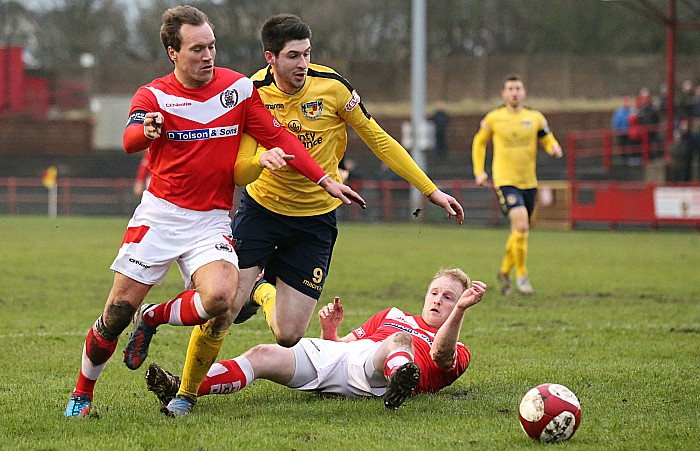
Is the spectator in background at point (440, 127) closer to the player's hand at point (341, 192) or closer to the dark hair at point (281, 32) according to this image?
the dark hair at point (281, 32)

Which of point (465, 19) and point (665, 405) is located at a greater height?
point (465, 19)

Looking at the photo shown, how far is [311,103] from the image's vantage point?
248 inches

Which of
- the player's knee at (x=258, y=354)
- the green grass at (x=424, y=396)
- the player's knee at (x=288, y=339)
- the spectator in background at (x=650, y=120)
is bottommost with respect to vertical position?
the green grass at (x=424, y=396)

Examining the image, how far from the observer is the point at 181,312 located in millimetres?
5387

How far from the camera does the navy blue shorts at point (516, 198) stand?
12328mm

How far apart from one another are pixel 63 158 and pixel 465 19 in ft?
54.3

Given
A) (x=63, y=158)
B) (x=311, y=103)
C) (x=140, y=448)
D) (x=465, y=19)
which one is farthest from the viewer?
(x=465, y=19)

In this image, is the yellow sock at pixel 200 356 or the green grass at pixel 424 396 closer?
the green grass at pixel 424 396

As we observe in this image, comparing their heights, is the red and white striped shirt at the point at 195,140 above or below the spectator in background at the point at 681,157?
below

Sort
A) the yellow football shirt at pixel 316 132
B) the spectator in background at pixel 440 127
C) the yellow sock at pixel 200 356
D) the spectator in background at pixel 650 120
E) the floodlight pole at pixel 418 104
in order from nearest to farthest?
the yellow sock at pixel 200 356 < the yellow football shirt at pixel 316 132 < the spectator in background at pixel 650 120 < the floodlight pole at pixel 418 104 < the spectator in background at pixel 440 127

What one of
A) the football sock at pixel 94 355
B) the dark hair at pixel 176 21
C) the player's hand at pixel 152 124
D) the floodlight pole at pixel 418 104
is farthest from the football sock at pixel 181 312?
the floodlight pole at pixel 418 104

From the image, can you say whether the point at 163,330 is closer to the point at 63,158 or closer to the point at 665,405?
the point at 665,405

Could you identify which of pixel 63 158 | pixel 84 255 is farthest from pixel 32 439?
pixel 63 158

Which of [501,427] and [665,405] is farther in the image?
[665,405]
